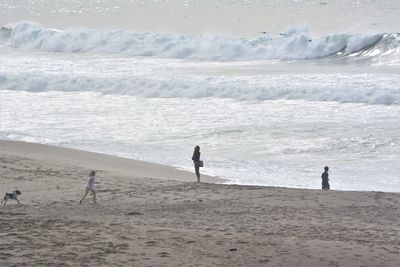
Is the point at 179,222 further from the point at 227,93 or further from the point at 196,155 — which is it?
the point at 227,93

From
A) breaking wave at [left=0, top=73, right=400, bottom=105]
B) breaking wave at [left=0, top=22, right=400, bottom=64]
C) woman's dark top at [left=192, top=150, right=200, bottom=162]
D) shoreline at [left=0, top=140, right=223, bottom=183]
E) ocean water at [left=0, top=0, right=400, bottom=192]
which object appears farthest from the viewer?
breaking wave at [left=0, top=22, right=400, bottom=64]

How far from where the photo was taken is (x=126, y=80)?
3356cm

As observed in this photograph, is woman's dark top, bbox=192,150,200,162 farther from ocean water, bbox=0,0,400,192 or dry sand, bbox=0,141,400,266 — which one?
ocean water, bbox=0,0,400,192

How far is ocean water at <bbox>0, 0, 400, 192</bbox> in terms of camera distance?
68.3 feet

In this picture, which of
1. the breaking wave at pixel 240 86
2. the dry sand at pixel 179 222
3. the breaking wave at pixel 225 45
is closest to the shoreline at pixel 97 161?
the dry sand at pixel 179 222

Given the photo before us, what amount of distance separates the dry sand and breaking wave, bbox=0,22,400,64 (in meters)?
22.4

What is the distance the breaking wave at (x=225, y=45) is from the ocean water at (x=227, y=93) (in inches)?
3.3

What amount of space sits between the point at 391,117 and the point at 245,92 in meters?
6.42

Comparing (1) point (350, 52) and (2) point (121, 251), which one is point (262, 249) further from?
(1) point (350, 52)

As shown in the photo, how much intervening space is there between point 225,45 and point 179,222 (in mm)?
30555

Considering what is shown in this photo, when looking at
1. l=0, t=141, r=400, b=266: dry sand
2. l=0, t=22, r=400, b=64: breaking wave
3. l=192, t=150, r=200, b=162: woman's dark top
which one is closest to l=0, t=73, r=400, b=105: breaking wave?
l=0, t=22, r=400, b=64: breaking wave

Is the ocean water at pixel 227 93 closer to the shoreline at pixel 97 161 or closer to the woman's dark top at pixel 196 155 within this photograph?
the shoreline at pixel 97 161

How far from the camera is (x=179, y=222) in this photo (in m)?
13.1

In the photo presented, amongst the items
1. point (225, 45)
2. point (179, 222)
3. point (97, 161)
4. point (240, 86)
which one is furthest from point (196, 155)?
point (225, 45)
